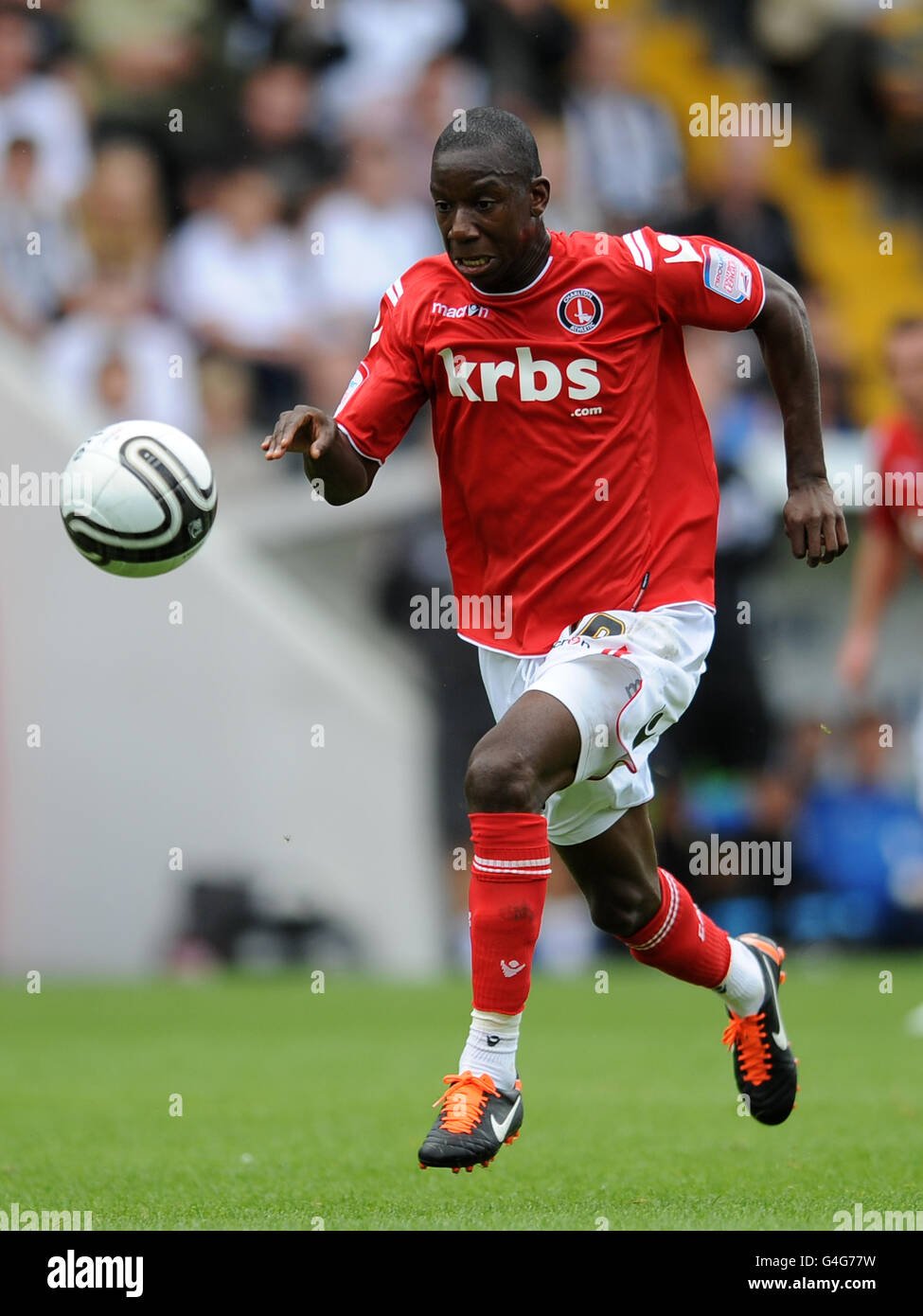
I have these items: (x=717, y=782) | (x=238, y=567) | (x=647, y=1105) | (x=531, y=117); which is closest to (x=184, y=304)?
(x=238, y=567)

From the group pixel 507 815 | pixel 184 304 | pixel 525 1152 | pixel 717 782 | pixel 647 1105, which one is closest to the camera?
pixel 507 815

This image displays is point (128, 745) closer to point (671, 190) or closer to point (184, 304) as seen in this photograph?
point (184, 304)

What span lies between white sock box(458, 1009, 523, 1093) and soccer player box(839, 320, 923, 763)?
15.5ft

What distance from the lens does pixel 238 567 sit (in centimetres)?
1355

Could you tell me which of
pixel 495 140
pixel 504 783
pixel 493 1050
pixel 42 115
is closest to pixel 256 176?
pixel 42 115

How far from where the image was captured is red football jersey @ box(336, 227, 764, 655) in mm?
5496

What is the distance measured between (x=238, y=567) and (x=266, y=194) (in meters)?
2.82

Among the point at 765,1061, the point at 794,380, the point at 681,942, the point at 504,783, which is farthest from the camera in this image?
the point at 765,1061

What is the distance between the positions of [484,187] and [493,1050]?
2.21 m

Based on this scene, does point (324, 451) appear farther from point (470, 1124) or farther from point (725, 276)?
point (470, 1124)

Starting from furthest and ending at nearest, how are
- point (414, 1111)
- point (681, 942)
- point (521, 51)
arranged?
point (521, 51), point (414, 1111), point (681, 942)

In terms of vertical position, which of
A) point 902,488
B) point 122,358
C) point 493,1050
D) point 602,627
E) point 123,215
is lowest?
point 493,1050

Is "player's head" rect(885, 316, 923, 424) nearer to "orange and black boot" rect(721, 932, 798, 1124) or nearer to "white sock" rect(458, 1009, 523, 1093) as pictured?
"orange and black boot" rect(721, 932, 798, 1124)

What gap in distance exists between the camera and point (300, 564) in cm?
1445
